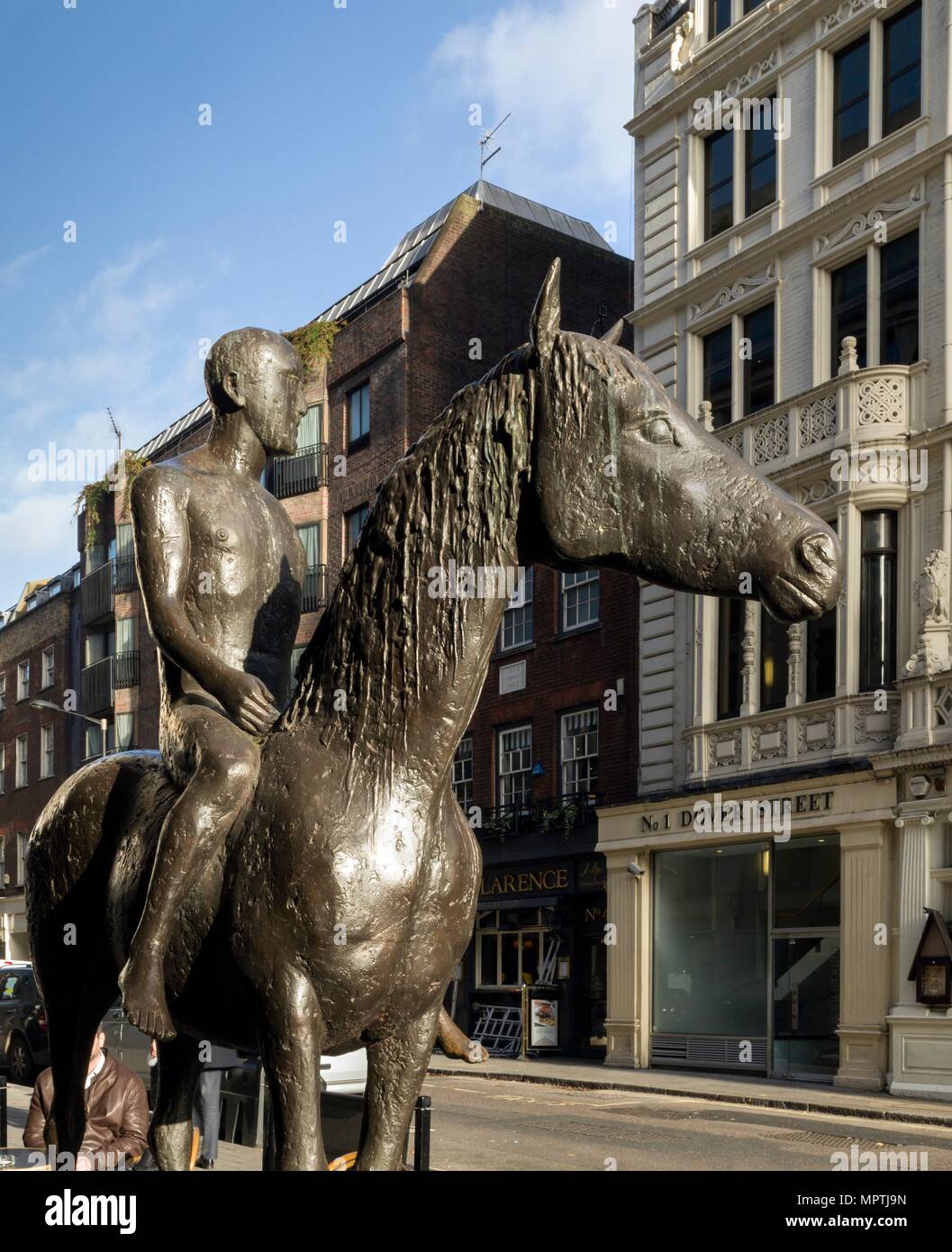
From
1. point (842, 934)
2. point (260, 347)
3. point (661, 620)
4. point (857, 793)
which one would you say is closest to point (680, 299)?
point (661, 620)

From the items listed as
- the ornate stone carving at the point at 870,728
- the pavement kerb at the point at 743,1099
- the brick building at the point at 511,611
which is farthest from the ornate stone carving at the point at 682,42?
the pavement kerb at the point at 743,1099

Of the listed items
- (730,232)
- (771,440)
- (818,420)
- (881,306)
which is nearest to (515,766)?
(771,440)

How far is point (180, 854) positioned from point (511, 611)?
26.7 m

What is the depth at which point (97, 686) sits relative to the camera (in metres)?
44.5

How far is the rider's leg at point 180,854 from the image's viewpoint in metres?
3.11

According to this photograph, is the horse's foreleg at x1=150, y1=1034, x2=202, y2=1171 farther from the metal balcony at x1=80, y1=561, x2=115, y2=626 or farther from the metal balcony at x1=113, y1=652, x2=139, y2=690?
the metal balcony at x1=80, y1=561, x2=115, y2=626

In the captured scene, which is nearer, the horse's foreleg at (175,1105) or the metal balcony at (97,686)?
the horse's foreleg at (175,1105)

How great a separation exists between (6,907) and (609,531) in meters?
48.2

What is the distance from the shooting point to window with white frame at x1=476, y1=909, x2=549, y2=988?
2803 cm

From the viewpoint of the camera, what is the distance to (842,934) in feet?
67.4

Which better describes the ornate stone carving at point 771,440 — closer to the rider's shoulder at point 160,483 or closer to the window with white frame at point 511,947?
the window with white frame at point 511,947

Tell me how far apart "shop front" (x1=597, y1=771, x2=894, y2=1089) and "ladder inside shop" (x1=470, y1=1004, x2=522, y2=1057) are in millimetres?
2724

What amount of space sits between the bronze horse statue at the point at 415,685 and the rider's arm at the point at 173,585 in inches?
5.8

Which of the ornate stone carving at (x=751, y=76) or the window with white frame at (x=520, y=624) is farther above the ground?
the ornate stone carving at (x=751, y=76)
